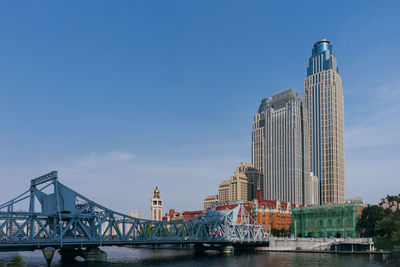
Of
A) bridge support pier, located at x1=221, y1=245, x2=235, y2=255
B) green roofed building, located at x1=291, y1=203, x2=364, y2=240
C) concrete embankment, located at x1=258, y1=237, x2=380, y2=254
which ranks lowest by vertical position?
bridge support pier, located at x1=221, y1=245, x2=235, y2=255

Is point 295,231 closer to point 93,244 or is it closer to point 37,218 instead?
point 93,244

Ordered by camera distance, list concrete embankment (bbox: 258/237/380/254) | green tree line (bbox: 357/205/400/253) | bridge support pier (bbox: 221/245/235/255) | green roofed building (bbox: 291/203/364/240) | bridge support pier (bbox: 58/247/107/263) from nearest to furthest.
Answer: bridge support pier (bbox: 58/247/107/263) → green tree line (bbox: 357/205/400/253) → concrete embankment (bbox: 258/237/380/254) → bridge support pier (bbox: 221/245/235/255) → green roofed building (bbox: 291/203/364/240)

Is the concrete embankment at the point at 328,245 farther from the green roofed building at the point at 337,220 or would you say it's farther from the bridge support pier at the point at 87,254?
the bridge support pier at the point at 87,254

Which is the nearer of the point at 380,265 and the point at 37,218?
the point at 380,265

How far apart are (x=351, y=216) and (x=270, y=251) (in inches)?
1674

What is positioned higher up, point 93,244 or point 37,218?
point 37,218

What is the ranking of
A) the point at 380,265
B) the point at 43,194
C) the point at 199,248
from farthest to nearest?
the point at 199,248 < the point at 43,194 < the point at 380,265

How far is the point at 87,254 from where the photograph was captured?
124 m

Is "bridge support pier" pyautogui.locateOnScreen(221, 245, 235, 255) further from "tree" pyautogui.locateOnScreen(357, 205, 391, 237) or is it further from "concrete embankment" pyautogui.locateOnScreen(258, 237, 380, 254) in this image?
"tree" pyautogui.locateOnScreen(357, 205, 391, 237)

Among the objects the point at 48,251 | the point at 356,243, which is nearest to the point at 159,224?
the point at 48,251

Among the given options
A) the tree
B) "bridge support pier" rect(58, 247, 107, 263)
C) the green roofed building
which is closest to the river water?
"bridge support pier" rect(58, 247, 107, 263)

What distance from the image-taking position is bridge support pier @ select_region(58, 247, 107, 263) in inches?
4830

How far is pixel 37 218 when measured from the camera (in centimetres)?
11062

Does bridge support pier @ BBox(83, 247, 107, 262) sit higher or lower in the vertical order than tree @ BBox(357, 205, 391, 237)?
lower
